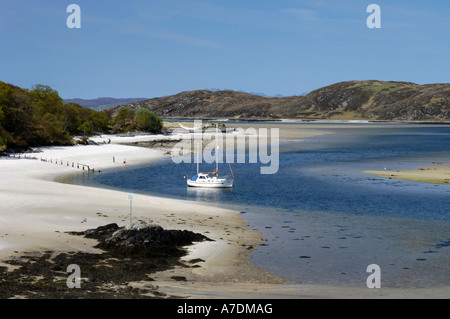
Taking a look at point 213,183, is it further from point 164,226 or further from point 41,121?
point 41,121

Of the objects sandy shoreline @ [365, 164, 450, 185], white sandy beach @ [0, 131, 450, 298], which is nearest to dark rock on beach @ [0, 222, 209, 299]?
white sandy beach @ [0, 131, 450, 298]

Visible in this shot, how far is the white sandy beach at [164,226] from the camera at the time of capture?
68.3ft

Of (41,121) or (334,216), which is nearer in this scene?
(334,216)

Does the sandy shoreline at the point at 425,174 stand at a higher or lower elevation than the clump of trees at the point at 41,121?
lower

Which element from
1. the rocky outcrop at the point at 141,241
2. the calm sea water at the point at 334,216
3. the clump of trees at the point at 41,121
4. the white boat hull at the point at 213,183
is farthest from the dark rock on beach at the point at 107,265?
the clump of trees at the point at 41,121

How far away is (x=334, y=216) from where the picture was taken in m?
38.2

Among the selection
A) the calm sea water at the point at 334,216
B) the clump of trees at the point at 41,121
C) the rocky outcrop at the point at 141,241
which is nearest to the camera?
the calm sea water at the point at 334,216

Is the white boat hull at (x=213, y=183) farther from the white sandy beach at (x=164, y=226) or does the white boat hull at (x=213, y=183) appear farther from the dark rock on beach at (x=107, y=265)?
the dark rock on beach at (x=107, y=265)

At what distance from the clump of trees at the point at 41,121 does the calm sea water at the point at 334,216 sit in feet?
82.9

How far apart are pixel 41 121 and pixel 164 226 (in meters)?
67.1

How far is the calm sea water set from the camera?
24.9m

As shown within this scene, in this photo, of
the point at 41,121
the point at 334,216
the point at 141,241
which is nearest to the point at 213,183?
the point at 334,216
